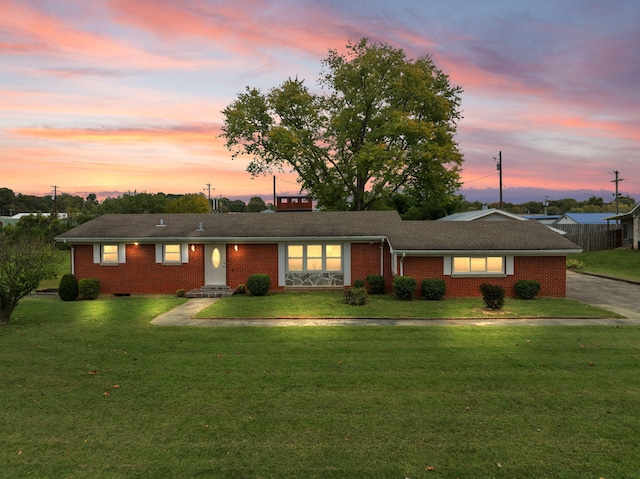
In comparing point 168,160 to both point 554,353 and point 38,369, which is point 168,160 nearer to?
point 38,369

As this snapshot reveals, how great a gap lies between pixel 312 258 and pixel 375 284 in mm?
3591

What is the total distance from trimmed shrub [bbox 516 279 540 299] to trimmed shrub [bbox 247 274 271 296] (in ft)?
38.7

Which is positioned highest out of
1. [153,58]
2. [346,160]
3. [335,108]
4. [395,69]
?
[395,69]

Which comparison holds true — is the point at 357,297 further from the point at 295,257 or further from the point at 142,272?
the point at 142,272

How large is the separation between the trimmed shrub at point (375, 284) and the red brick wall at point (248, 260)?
467cm

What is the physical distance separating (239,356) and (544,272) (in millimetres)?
15630

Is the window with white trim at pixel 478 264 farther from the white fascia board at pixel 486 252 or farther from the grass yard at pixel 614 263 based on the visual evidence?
the grass yard at pixel 614 263

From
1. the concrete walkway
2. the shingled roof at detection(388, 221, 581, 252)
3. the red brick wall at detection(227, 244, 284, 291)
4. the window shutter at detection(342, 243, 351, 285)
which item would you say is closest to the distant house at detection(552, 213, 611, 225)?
the shingled roof at detection(388, 221, 581, 252)

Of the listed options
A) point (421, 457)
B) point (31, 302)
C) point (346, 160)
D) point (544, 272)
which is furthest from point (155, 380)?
point (346, 160)

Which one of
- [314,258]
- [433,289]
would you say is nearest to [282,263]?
[314,258]

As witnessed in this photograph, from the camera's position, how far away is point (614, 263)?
33031 millimetres

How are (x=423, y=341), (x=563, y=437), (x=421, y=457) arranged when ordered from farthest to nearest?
(x=423, y=341)
(x=563, y=437)
(x=421, y=457)

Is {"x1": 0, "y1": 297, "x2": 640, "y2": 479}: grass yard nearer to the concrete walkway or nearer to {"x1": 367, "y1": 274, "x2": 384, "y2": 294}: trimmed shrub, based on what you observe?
Answer: the concrete walkway

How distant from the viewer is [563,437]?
5949 mm
